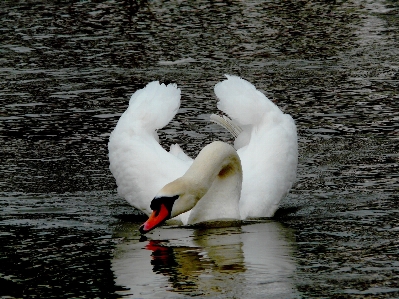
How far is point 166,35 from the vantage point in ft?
56.0

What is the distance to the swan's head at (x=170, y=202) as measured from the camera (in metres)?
7.47

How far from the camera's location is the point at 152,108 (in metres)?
9.39

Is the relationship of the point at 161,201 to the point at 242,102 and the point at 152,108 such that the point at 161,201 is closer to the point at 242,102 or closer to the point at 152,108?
the point at 152,108

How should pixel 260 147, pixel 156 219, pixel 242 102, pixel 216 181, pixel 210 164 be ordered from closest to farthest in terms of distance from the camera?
pixel 156 219, pixel 210 164, pixel 216 181, pixel 260 147, pixel 242 102

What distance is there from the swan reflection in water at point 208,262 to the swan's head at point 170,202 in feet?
0.69

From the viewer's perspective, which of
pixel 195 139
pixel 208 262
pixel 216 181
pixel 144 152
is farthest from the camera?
pixel 195 139

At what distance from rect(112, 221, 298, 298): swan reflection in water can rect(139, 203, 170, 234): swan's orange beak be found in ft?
0.55

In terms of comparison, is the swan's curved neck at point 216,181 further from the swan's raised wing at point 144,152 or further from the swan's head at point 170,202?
the swan's raised wing at point 144,152

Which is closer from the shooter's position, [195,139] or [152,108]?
[152,108]

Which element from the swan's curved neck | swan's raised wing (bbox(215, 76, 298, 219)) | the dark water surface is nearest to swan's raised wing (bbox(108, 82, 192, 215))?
the dark water surface

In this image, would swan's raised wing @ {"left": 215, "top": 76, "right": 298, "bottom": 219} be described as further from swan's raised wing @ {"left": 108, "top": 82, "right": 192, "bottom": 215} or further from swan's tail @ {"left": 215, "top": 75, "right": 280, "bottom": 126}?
swan's raised wing @ {"left": 108, "top": 82, "right": 192, "bottom": 215}

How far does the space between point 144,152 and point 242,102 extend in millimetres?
1074

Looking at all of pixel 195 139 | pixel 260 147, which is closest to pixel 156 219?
pixel 260 147

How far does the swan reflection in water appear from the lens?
6.39 m
